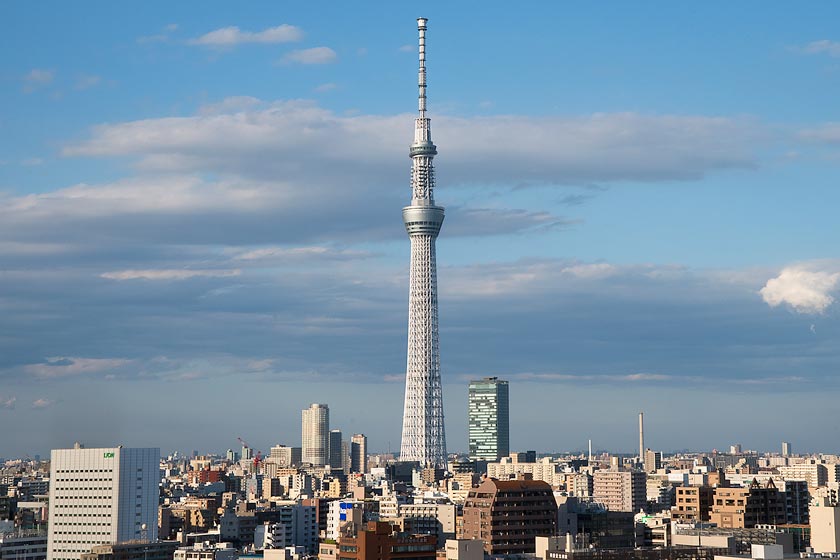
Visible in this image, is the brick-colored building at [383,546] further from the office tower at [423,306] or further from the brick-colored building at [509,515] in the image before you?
the office tower at [423,306]

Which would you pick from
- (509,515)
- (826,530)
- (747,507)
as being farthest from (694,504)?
(826,530)

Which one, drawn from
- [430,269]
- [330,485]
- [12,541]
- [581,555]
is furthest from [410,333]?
[581,555]

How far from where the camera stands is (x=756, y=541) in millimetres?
88312

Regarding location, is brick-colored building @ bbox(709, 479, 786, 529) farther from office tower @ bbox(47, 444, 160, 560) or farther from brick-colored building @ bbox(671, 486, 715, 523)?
office tower @ bbox(47, 444, 160, 560)

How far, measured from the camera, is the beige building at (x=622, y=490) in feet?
547

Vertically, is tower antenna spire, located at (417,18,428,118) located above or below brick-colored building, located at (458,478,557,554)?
above

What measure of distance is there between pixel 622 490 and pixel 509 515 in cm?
6425

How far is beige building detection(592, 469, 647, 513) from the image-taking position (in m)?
167

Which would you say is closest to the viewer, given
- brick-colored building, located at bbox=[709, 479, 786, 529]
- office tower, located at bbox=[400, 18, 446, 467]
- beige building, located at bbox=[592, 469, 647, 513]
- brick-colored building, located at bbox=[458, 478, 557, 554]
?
brick-colored building, located at bbox=[458, 478, 557, 554]

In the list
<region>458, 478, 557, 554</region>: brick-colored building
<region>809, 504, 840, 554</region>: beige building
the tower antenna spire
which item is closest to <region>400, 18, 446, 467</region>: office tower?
the tower antenna spire

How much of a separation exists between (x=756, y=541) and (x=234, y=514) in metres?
59.2

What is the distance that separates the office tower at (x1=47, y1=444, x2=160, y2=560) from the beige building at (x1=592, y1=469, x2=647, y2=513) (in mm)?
70823

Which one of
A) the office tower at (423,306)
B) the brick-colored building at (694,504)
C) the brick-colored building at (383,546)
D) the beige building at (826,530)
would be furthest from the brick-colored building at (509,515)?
the office tower at (423,306)

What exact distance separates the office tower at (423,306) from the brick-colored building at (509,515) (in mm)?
73744
